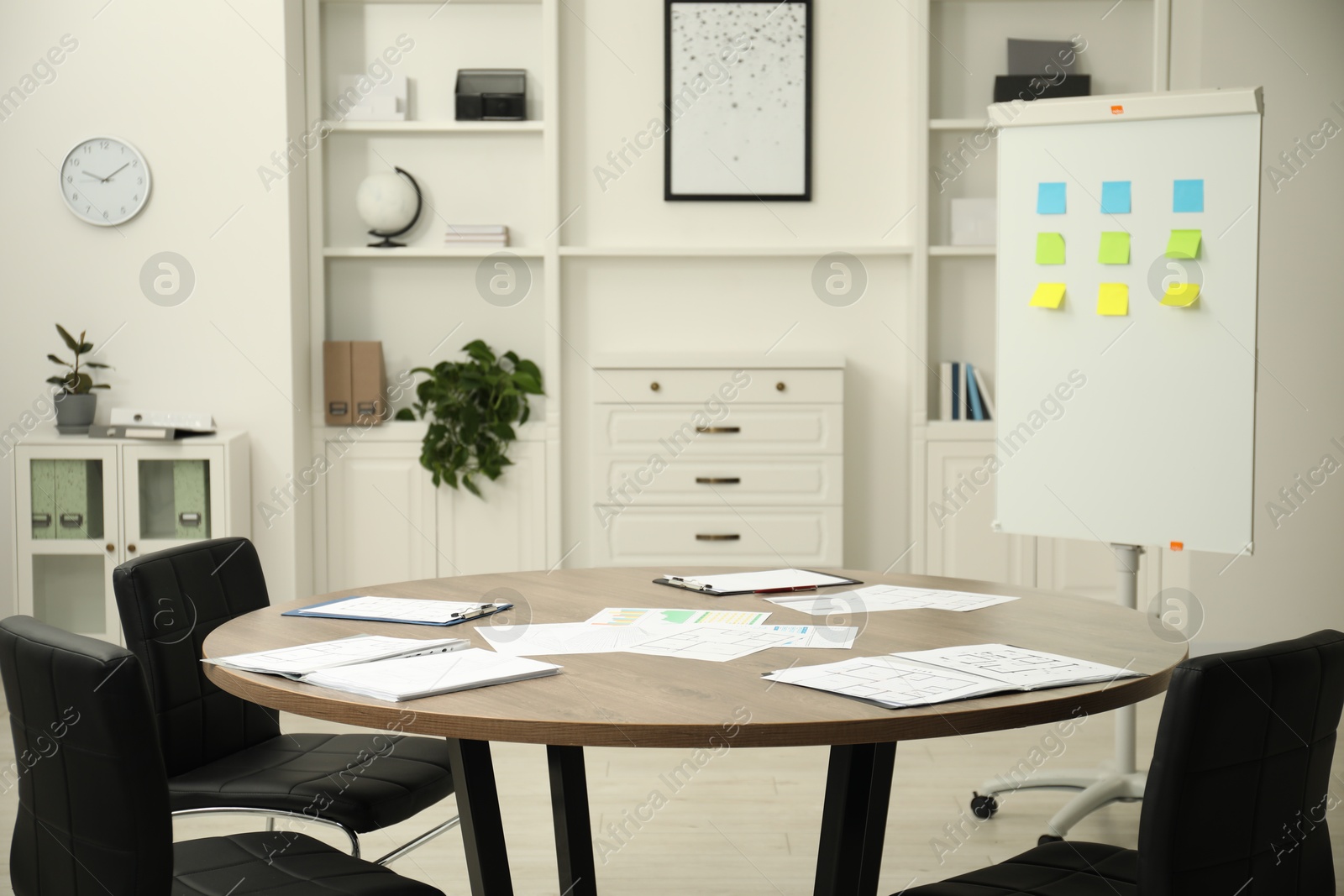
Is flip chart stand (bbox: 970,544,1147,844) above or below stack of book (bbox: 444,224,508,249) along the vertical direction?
below

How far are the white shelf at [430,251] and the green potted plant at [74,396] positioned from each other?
0.98 m

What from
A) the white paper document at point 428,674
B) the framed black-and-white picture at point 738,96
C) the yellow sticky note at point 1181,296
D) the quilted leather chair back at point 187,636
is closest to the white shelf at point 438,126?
the framed black-and-white picture at point 738,96

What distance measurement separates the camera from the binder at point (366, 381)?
4.54 m

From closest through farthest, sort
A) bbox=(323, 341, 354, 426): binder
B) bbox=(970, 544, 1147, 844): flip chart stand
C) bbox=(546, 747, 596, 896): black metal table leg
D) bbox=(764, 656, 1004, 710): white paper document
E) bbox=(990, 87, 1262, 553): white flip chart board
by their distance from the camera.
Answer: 1. bbox=(764, 656, 1004, 710): white paper document
2. bbox=(546, 747, 596, 896): black metal table leg
3. bbox=(970, 544, 1147, 844): flip chart stand
4. bbox=(990, 87, 1262, 553): white flip chart board
5. bbox=(323, 341, 354, 426): binder

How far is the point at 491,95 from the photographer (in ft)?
14.9

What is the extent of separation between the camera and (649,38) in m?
4.61

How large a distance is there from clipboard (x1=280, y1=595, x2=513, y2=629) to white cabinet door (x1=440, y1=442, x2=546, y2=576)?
8.47ft

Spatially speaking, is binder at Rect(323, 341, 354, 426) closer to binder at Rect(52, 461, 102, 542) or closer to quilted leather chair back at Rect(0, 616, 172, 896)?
binder at Rect(52, 461, 102, 542)

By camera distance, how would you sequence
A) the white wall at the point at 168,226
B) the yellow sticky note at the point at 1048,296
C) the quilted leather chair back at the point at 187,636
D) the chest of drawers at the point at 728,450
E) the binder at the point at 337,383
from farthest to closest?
the binder at the point at 337,383
the chest of drawers at the point at 728,450
the white wall at the point at 168,226
the yellow sticky note at the point at 1048,296
the quilted leather chair back at the point at 187,636

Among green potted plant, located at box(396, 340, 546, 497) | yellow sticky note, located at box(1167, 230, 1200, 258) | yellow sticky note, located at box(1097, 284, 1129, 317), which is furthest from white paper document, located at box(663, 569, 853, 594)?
green potted plant, located at box(396, 340, 546, 497)

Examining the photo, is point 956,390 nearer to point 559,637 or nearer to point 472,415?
point 472,415

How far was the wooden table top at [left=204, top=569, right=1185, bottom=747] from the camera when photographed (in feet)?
4.26

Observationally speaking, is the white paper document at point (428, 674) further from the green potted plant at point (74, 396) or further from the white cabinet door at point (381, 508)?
the green potted plant at point (74, 396)

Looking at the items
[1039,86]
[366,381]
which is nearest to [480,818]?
[366,381]
